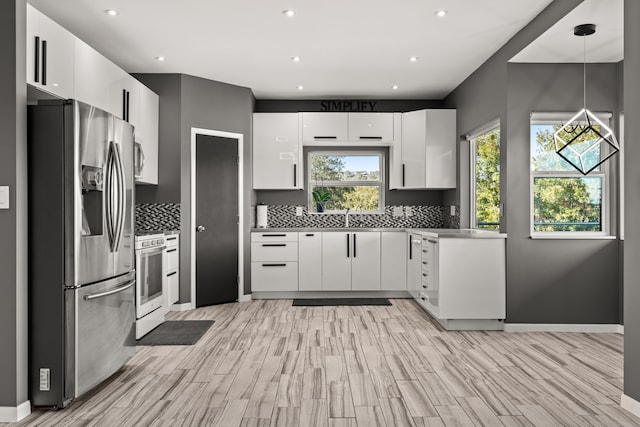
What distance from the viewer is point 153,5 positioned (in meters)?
3.70

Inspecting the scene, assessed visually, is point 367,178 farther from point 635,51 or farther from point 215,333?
point 635,51

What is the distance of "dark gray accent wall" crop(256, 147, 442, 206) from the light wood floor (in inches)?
93.9

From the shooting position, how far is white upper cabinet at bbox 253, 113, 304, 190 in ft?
20.9

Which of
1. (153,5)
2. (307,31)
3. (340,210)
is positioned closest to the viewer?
(153,5)

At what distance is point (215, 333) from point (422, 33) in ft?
10.5

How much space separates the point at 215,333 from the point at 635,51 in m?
3.74

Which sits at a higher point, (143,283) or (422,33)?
(422,33)

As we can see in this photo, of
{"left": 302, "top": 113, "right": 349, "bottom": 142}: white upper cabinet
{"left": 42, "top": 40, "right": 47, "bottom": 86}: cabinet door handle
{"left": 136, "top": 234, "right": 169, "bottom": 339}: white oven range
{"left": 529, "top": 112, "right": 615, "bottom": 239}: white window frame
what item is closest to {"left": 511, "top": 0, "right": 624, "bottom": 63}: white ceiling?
{"left": 529, "top": 112, "right": 615, "bottom": 239}: white window frame

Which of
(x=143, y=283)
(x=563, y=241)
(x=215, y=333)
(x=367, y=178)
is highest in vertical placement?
(x=367, y=178)

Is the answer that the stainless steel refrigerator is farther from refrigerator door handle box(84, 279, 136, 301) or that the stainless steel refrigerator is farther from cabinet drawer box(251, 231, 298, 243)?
cabinet drawer box(251, 231, 298, 243)

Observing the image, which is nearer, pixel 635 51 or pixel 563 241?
pixel 635 51

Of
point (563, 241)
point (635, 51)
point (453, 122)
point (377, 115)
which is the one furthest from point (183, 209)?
point (635, 51)

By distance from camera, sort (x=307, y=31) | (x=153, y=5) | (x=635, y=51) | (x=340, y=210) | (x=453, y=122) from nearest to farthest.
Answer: (x=635, y=51), (x=153, y=5), (x=307, y=31), (x=453, y=122), (x=340, y=210)

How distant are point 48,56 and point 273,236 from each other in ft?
11.1
